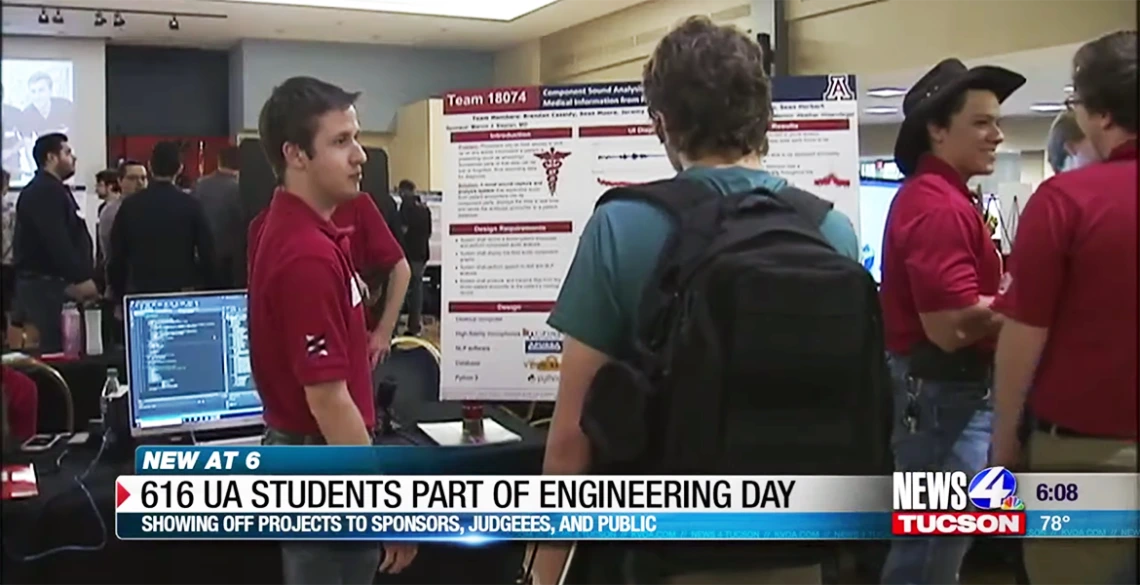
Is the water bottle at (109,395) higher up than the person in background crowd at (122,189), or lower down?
lower down

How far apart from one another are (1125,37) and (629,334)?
0.86 m

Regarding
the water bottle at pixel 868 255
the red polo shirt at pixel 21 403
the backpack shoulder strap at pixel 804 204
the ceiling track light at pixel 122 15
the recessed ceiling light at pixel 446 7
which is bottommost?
the red polo shirt at pixel 21 403

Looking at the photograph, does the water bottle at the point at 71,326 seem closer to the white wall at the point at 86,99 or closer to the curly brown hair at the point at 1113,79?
the white wall at the point at 86,99

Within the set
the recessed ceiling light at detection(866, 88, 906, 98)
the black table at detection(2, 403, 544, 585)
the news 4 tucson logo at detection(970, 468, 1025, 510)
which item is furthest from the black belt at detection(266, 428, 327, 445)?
the recessed ceiling light at detection(866, 88, 906, 98)

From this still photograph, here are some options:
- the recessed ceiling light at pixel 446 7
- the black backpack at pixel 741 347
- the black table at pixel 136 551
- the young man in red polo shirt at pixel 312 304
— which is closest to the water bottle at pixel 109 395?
the black table at pixel 136 551

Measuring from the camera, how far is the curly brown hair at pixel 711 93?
1.47 meters

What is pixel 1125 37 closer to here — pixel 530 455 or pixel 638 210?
pixel 638 210

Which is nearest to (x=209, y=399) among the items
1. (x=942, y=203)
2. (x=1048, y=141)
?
(x=942, y=203)

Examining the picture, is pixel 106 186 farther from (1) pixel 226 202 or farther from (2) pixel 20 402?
(2) pixel 20 402

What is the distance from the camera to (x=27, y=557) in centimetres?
195

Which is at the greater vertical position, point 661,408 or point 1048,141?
point 1048,141

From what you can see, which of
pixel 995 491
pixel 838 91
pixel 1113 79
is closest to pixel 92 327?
pixel 838 91

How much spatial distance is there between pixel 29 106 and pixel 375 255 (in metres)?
0.61

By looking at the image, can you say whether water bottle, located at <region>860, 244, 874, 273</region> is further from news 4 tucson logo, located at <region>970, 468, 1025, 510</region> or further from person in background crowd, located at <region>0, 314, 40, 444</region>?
person in background crowd, located at <region>0, 314, 40, 444</region>
